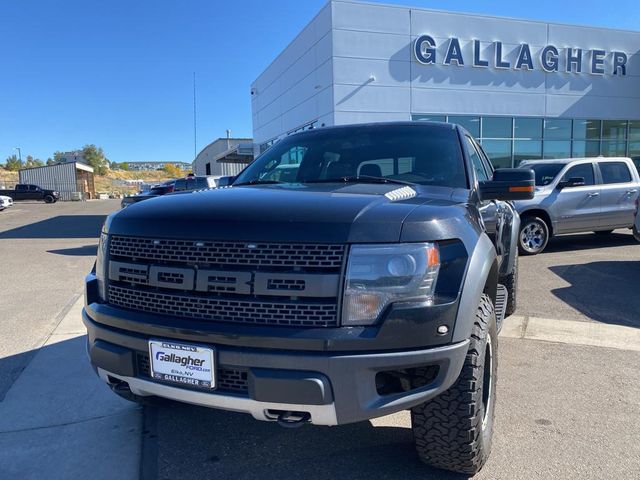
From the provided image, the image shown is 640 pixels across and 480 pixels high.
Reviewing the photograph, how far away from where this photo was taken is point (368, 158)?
3.49 metres

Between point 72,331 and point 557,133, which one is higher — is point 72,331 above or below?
below

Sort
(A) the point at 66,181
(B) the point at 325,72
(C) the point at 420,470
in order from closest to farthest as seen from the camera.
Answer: (C) the point at 420,470 < (B) the point at 325,72 < (A) the point at 66,181

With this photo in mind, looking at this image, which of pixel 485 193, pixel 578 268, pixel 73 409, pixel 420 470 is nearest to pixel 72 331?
pixel 73 409

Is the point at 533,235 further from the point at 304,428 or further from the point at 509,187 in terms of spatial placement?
the point at 304,428

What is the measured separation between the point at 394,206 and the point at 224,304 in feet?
2.83

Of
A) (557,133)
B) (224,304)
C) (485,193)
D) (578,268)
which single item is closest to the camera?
(224,304)

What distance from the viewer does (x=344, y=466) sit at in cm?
268

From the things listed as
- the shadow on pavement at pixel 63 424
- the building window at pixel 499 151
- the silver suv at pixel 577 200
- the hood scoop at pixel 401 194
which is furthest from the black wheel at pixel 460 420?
the building window at pixel 499 151

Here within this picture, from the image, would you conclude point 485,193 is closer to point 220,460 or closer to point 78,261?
point 220,460

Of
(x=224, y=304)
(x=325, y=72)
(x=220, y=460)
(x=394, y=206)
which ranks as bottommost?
(x=220, y=460)

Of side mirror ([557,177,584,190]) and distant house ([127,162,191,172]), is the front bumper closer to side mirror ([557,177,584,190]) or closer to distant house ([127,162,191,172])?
side mirror ([557,177,584,190])

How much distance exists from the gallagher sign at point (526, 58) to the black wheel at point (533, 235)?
10696 millimetres

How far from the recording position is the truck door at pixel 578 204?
369 inches

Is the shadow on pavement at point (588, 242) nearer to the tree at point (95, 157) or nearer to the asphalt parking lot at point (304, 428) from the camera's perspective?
the asphalt parking lot at point (304, 428)
